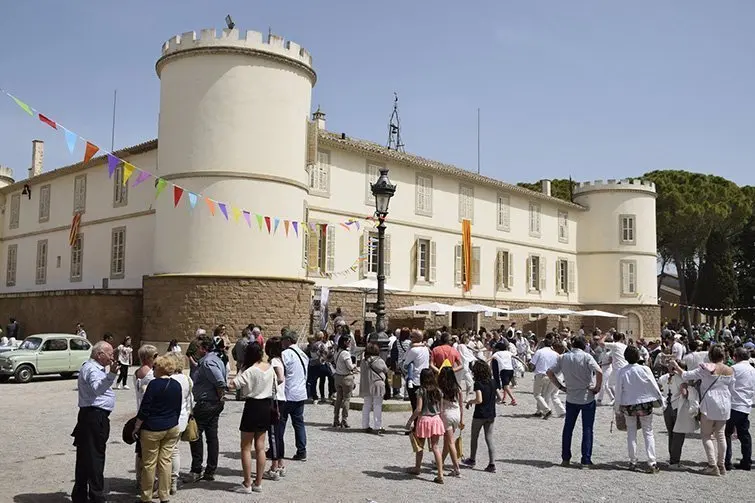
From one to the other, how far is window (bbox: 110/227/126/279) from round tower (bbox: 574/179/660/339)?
85.1ft

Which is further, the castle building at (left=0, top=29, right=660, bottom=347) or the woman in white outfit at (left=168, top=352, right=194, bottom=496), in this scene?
the castle building at (left=0, top=29, right=660, bottom=347)

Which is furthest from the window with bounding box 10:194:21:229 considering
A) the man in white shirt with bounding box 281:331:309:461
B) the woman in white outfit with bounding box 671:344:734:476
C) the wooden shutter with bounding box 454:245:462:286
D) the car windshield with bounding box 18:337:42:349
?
the woman in white outfit with bounding box 671:344:734:476

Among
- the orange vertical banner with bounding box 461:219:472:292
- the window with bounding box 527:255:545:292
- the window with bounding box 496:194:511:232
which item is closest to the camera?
the orange vertical banner with bounding box 461:219:472:292

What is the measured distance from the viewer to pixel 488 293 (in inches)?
1378

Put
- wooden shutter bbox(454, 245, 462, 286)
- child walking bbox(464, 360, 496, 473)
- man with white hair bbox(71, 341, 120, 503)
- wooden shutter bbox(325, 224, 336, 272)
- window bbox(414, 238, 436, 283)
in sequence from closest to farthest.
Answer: man with white hair bbox(71, 341, 120, 503) → child walking bbox(464, 360, 496, 473) → wooden shutter bbox(325, 224, 336, 272) → window bbox(414, 238, 436, 283) → wooden shutter bbox(454, 245, 462, 286)

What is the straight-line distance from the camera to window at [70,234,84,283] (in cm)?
2956

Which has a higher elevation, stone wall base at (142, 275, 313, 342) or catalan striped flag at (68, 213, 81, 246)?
catalan striped flag at (68, 213, 81, 246)

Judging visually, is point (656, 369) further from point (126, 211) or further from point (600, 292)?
point (600, 292)

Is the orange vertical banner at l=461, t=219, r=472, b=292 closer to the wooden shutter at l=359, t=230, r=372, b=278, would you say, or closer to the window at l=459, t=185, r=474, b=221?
the window at l=459, t=185, r=474, b=221

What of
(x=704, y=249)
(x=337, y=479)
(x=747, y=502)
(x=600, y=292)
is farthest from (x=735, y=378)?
(x=704, y=249)

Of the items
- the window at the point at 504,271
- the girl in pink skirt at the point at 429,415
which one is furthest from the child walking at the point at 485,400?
the window at the point at 504,271

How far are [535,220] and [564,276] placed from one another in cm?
441

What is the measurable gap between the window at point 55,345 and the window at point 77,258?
1043 centimetres

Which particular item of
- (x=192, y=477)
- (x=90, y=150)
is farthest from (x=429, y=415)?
(x=90, y=150)
